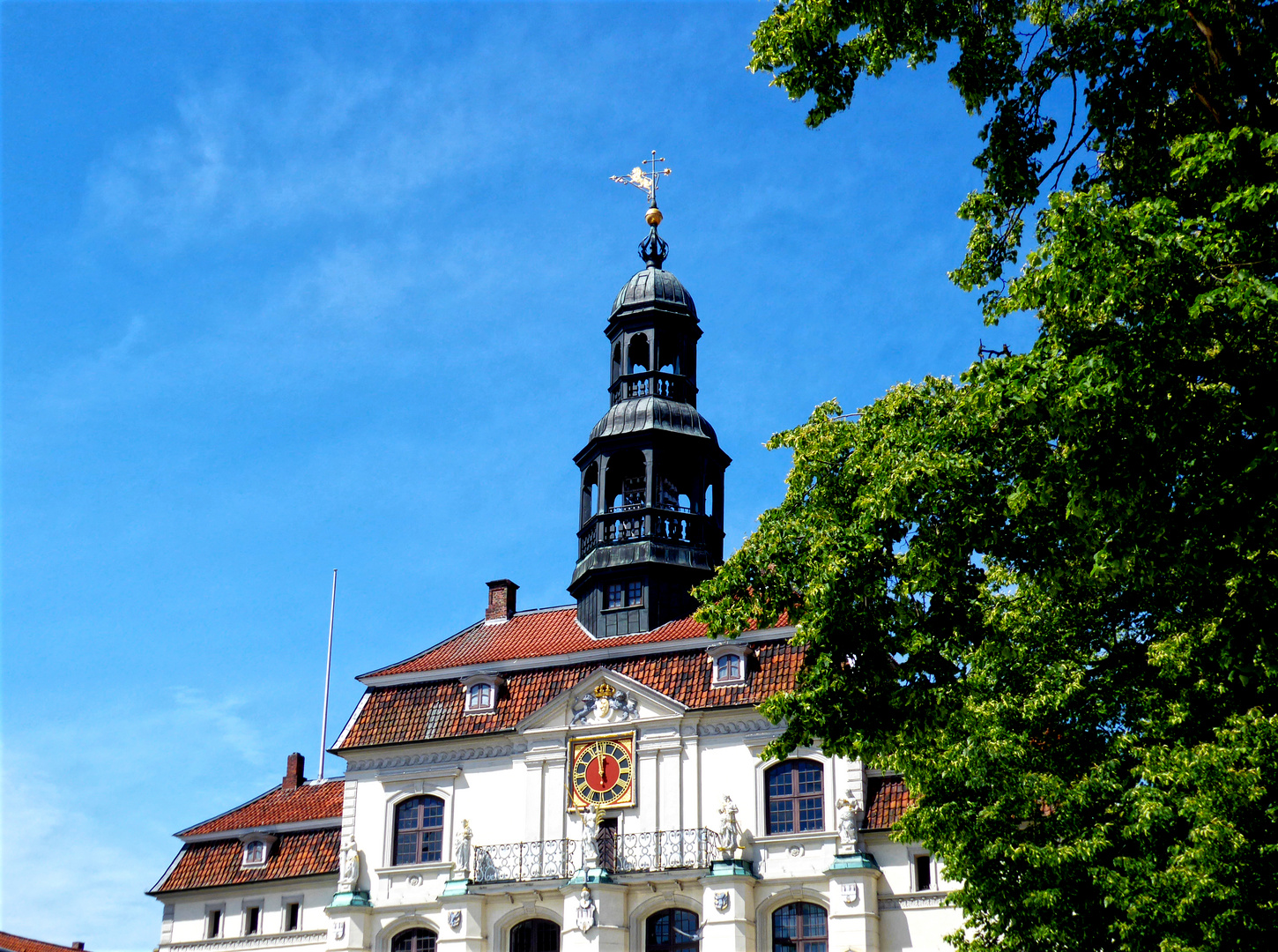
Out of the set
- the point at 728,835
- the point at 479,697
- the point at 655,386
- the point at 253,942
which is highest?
the point at 655,386

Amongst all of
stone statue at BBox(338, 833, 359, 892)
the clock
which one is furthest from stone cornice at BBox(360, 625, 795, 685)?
stone statue at BBox(338, 833, 359, 892)

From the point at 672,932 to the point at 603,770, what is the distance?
4503mm

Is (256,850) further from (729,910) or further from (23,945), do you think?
(23,945)

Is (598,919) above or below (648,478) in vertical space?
below

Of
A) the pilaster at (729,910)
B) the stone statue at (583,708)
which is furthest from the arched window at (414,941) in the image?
the pilaster at (729,910)

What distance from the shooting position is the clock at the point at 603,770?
36875mm

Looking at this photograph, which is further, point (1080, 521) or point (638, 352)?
point (638, 352)

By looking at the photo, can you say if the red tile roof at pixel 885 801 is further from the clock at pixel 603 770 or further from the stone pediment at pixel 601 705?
the clock at pixel 603 770

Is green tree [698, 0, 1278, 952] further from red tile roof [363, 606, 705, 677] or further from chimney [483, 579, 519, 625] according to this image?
chimney [483, 579, 519, 625]

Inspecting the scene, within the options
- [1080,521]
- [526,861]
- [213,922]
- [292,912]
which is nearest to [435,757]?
[526,861]

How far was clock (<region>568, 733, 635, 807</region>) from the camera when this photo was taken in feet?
121

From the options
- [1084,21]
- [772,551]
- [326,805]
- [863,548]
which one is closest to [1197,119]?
[1084,21]

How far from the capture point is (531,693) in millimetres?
39031

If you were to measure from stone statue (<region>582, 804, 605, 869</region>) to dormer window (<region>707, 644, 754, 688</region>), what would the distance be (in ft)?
14.7
